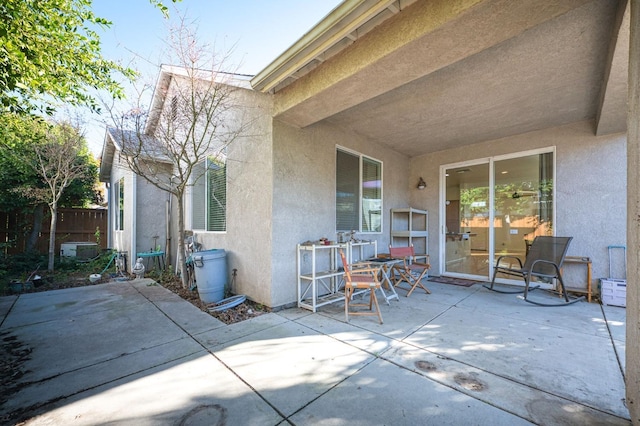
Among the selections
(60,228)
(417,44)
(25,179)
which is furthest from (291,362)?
(60,228)

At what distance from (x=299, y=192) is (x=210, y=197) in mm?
2258

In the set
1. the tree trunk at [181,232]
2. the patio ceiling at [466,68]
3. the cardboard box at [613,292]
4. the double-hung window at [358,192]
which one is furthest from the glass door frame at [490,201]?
the tree trunk at [181,232]

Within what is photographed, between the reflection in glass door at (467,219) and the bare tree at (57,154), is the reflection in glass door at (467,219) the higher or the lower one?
the lower one

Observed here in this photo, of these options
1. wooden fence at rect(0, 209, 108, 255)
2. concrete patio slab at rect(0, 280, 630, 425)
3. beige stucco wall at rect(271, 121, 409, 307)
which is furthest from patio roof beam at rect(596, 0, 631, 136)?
wooden fence at rect(0, 209, 108, 255)

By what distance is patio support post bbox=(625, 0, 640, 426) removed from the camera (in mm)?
1415

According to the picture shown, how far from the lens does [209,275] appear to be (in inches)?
162

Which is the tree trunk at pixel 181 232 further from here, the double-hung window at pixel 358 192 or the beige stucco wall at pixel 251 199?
the double-hung window at pixel 358 192

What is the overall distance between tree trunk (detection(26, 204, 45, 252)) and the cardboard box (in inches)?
531

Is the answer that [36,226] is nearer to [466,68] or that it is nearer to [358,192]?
[358,192]

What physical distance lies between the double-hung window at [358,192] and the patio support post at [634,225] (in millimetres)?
3588

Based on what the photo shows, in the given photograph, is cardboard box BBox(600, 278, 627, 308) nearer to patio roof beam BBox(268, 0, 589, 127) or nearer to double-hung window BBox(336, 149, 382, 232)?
double-hung window BBox(336, 149, 382, 232)

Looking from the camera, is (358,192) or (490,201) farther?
(490,201)

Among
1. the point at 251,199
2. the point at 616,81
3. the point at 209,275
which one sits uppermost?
the point at 616,81

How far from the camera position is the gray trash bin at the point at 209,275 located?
4082 mm
